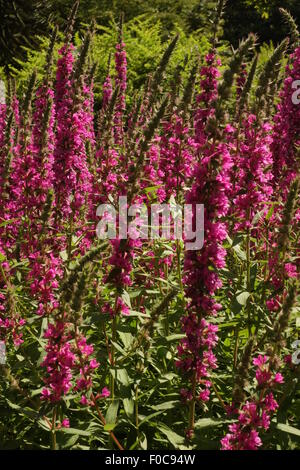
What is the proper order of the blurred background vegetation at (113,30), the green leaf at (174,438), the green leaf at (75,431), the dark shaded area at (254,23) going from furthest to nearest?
the dark shaded area at (254,23) → the blurred background vegetation at (113,30) → the green leaf at (174,438) → the green leaf at (75,431)

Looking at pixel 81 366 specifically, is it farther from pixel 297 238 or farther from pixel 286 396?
pixel 297 238

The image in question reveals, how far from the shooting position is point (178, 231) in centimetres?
432

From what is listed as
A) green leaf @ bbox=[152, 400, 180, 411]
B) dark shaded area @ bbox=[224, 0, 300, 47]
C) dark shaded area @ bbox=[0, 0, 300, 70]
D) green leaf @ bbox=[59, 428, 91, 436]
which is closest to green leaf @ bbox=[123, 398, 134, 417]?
green leaf @ bbox=[152, 400, 180, 411]

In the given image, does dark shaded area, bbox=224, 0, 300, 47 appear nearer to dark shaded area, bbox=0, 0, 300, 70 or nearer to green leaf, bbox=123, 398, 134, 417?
dark shaded area, bbox=0, 0, 300, 70

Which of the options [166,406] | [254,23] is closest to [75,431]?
[166,406]

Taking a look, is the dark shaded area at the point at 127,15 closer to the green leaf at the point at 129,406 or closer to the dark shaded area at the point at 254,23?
the dark shaded area at the point at 254,23

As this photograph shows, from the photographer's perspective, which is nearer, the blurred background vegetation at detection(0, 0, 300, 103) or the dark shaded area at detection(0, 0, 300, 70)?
the blurred background vegetation at detection(0, 0, 300, 103)

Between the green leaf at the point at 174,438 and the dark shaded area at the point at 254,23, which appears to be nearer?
the green leaf at the point at 174,438

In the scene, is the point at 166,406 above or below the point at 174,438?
above

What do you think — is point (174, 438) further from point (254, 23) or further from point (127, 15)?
point (254, 23)

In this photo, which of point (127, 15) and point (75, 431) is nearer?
point (75, 431)

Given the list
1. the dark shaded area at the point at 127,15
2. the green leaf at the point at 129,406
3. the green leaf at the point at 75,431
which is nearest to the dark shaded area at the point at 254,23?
the dark shaded area at the point at 127,15

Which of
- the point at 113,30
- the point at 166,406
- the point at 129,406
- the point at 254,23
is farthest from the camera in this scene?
the point at 254,23
